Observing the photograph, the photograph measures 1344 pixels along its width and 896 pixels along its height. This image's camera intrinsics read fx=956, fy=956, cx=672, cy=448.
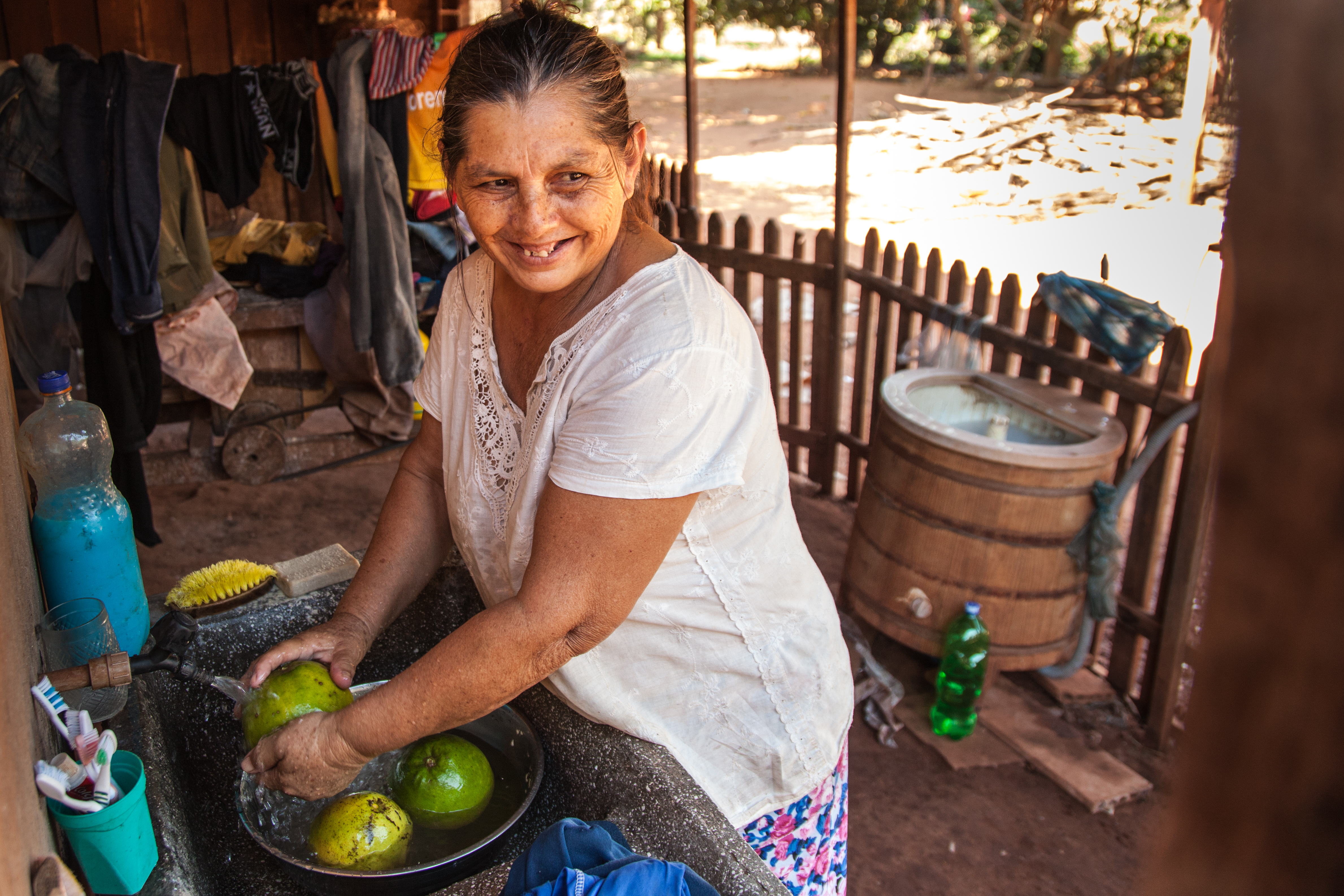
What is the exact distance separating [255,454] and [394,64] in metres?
2.12

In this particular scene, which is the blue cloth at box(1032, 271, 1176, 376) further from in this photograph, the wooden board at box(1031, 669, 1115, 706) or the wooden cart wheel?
the wooden cart wheel

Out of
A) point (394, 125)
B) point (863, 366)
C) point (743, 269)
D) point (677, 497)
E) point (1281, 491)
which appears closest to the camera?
point (1281, 491)

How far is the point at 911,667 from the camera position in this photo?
3.98 metres

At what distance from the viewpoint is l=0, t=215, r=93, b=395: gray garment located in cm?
377

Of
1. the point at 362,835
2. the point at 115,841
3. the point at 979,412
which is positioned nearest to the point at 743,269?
the point at 979,412

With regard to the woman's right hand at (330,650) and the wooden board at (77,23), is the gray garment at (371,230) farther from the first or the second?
the woman's right hand at (330,650)

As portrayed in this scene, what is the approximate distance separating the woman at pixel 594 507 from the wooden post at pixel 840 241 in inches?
127

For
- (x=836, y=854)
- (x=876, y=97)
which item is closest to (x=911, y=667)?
(x=836, y=854)

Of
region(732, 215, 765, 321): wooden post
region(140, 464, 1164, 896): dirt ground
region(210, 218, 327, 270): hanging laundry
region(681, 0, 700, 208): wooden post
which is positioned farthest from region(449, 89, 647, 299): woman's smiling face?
region(681, 0, 700, 208): wooden post

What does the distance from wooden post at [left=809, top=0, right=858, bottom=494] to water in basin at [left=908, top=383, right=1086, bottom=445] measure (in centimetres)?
128

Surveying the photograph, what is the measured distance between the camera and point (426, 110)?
14.4ft

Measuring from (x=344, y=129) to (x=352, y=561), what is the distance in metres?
2.79

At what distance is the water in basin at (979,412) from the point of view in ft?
11.6

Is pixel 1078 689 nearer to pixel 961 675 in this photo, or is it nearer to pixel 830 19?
pixel 961 675
